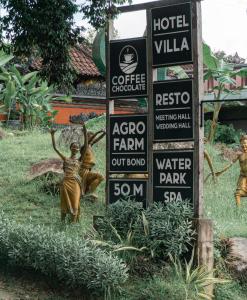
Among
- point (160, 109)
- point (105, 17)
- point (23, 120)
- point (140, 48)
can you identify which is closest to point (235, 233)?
point (160, 109)

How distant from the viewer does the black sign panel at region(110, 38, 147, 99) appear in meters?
8.64

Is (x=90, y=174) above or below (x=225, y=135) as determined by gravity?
below

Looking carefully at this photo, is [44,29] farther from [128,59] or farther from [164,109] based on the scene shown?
[164,109]

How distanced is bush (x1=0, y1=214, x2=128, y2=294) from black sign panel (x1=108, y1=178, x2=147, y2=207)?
1.06m

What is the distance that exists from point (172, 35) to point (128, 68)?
806mm

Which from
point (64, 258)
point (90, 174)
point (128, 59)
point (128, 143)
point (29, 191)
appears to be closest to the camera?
point (64, 258)

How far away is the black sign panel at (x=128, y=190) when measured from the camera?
856 centimetres

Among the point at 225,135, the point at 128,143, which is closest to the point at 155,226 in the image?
the point at 128,143

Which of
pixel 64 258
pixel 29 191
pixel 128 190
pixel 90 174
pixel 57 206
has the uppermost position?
pixel 90 174

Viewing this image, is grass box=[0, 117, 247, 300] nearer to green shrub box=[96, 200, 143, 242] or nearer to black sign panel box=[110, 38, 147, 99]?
green shrub box=[96, 200, 143, 242]

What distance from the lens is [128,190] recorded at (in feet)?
28.5

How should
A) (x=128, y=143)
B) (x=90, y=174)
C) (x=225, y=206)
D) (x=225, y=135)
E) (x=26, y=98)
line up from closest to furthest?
(x=128, y=143) < (x=90, y=174) < (x=225, y=206) < (x=26, y=98) < (x=225, y=135)

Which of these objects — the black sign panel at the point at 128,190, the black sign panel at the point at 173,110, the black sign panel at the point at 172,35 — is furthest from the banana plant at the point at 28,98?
the black sign panel at the point at 173,110

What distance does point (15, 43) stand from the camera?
8.86m
